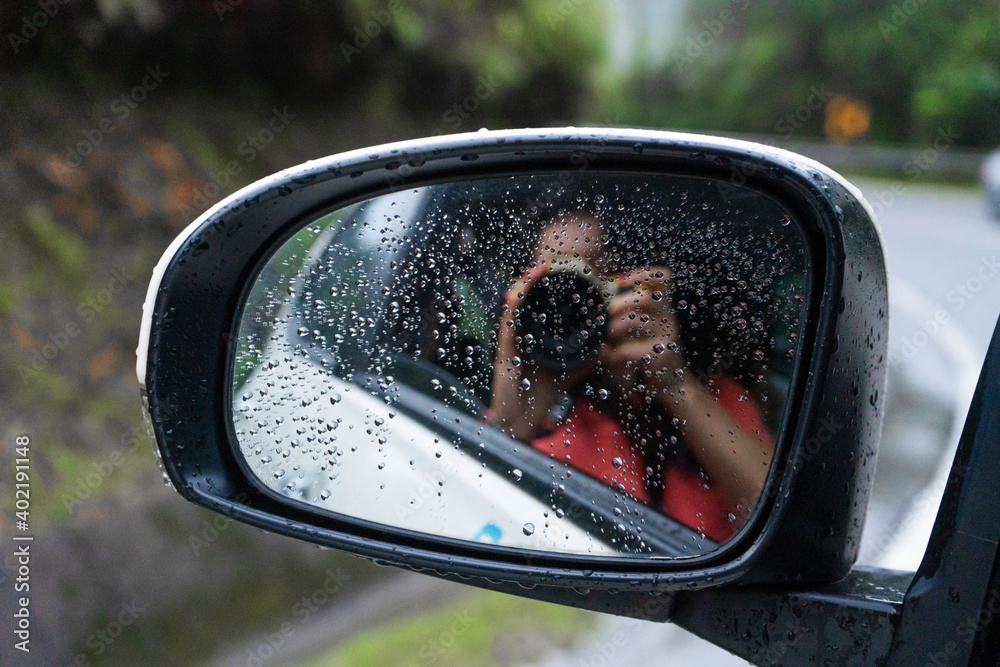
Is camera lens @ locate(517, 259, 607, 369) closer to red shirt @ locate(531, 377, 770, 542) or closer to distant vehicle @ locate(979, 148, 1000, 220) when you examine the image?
red shirt @ locate(531, 377, 770, 542)

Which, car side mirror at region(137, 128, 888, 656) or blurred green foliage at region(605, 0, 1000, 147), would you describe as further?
blurred green foliage at region(605, 0, 1000, 147)

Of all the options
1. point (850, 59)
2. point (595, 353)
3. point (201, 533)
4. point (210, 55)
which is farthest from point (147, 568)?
point (850, 59)

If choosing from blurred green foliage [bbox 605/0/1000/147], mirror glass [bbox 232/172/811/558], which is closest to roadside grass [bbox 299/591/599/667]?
mirror glass [bbox 232/172/811/558]

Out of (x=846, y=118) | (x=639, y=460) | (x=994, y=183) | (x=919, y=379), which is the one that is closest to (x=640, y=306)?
(x=639, y=460)

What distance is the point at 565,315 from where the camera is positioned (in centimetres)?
112

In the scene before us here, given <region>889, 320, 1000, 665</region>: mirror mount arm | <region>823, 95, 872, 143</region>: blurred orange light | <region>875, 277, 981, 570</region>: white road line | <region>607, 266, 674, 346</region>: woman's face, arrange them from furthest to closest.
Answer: <region>823, 95, 872, 143</region>: blurred orange light
<region>875, 277, 981, 570</region>: white road line
<region>607, 266, 674, 346</region>: woman's face
<region>889, 320, 1000, 665</region>: mirror mount arm

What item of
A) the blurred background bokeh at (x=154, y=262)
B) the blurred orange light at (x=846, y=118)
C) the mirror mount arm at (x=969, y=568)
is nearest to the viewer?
the mirror mount arm at (x=969, y=568)

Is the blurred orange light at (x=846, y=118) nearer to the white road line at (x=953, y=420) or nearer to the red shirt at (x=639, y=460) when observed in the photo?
the white road line at (x=953, y=420)

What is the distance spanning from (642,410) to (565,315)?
0.18m

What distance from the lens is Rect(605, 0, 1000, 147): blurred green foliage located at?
21.6m

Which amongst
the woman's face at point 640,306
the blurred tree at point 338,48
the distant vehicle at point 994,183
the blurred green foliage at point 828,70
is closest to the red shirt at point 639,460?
the woman's face at point 640,306

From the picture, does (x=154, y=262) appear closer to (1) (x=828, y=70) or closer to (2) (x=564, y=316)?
(2) (x=564, y=316)

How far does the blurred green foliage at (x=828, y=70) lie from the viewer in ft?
70.8

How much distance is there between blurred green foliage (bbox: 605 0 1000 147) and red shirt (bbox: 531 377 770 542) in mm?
20806
